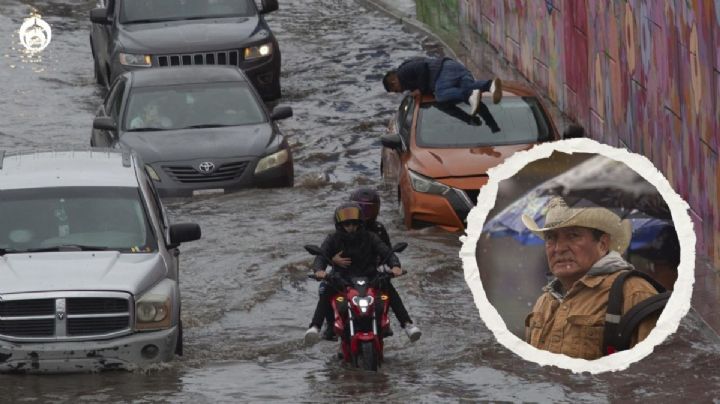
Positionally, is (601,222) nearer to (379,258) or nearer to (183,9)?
(379,258)

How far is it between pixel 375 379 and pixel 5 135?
15628mm

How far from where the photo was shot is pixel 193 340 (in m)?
12.6

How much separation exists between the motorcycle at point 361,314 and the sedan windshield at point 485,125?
633 centimetres

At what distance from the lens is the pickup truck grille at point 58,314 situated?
10328mm

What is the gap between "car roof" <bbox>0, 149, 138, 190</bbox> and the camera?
11.9m

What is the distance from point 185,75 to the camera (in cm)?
2097

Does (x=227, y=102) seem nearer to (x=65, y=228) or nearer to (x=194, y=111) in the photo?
(x=194, y=111)

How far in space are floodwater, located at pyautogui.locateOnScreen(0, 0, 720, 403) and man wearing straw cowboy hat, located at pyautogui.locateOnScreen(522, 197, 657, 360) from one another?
8.03m

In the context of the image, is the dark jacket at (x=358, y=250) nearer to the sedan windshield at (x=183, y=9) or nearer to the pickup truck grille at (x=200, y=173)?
the pickup truck grille at (x=200, y=173)

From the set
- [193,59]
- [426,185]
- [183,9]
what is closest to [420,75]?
[426,185]

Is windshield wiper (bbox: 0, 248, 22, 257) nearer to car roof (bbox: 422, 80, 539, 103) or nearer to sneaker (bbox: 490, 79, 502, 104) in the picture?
sneaker (bbox: 490, 79, 502, 104)

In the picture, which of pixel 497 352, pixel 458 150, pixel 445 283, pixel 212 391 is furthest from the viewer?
pixel 458 150

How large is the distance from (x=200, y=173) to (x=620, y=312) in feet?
55.5

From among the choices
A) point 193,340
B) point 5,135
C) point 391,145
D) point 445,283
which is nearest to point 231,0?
point 5,135
